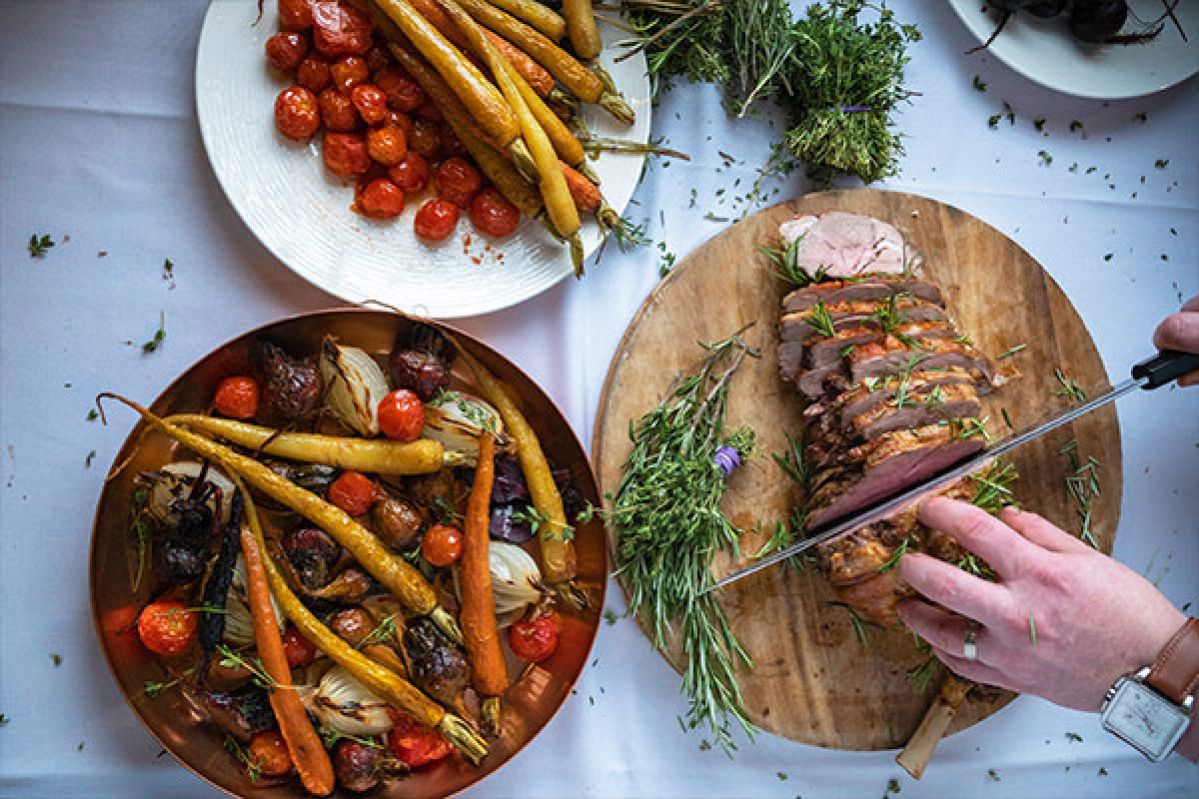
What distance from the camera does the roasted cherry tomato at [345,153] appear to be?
1.93 meters

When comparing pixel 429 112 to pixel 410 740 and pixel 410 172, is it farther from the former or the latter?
pixel 410 740

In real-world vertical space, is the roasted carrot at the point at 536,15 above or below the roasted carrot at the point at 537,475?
above

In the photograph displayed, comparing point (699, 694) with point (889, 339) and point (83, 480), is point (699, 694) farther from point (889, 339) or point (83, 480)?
point (83, 480)

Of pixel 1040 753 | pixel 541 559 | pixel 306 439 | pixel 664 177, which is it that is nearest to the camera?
pixel 306 439

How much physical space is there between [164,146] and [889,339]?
1507mm

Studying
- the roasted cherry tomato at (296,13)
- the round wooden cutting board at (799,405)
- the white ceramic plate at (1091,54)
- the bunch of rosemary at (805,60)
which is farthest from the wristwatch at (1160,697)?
the roasted cherry tomato at (296,13)

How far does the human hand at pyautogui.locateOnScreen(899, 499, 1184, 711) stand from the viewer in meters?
1.79

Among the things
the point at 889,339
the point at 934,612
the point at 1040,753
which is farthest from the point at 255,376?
the point at 1040,753

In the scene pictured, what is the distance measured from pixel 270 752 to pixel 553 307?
1.03 m

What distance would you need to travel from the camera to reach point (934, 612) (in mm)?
1941

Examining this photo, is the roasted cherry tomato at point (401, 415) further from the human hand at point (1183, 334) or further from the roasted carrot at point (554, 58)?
the human hand at point (1183, 334)

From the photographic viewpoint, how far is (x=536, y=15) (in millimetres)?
1941

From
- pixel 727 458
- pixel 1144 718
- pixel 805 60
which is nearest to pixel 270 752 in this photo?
pixel 727 458

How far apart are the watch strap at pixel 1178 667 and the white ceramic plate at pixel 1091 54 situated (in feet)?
3.83
